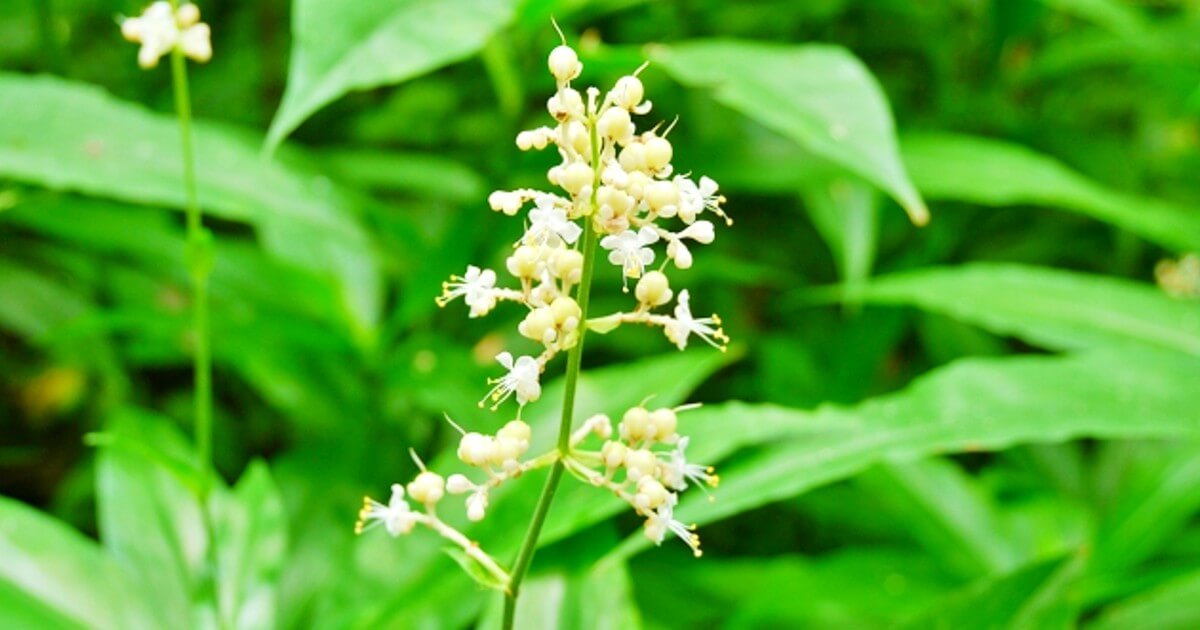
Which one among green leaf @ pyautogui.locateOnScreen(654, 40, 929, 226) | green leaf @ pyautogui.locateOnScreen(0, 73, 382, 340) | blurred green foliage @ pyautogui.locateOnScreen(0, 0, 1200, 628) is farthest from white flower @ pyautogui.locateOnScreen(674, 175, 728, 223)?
green leaf @ pyautogui.locateOnScreen(0, 73, 382, 340)

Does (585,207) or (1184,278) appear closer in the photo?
(585,207)

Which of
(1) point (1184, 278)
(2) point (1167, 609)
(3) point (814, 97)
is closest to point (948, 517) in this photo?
(2) point (1167, 609)

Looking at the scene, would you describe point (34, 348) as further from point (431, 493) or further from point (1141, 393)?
point (1141, 393)

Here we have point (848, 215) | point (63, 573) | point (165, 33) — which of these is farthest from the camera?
Answer: point (848, 215)

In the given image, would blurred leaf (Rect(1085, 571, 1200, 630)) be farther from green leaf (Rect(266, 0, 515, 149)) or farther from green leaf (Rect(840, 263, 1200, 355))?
green leaf (Rect(266, 0, 515, 149))

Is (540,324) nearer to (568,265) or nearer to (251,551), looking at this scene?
(568,265)

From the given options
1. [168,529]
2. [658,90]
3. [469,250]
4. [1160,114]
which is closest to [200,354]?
[168,529]

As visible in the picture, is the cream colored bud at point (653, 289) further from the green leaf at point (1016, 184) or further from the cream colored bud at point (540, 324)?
the green leaf at point (1016, 184)
